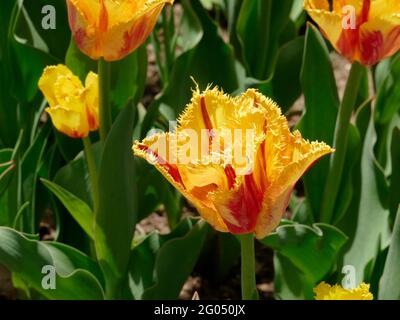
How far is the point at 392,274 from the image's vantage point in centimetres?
135

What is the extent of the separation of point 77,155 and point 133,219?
11.4 inches

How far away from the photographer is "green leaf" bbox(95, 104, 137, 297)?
137 cm

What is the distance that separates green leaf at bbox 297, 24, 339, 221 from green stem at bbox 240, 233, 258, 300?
534 millimetres

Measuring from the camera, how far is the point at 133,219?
1.47 m

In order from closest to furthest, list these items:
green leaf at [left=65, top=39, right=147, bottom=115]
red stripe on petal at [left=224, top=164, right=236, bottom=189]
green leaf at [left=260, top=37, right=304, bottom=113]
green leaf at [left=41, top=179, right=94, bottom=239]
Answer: red stripe on petal at [left=224, top=164, right=236, bottom=189]
green leaf at [left=41, top=179, right=94, bottom=239]
green leaf at [left=65, top=39, right=147, bottom=115]
green leaf at [left=260, top=37, right=304, bottom=113]

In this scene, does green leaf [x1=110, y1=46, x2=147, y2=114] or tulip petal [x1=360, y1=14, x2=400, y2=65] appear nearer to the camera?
tulip petal [x1=360, y1=14, x2=400, y2=65]

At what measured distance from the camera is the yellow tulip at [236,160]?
99cm

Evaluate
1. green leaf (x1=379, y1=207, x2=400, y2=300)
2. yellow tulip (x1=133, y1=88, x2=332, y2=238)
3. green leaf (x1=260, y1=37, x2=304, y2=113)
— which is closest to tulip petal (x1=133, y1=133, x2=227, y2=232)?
yellow tulip (x1=133, y1=88, x2=332, y2=238)

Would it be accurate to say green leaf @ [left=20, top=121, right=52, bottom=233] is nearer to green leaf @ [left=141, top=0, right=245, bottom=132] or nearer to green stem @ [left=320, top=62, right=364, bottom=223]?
green leaf @ [left=141, top=0, right=245, bottom=132]

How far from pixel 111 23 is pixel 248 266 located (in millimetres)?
391

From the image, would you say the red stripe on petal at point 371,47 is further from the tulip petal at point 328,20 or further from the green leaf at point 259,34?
the green leaf at point 259,34

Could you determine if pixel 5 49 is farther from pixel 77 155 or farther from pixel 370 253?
pixel 370 253

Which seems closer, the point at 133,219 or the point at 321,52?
the point at 133,219
